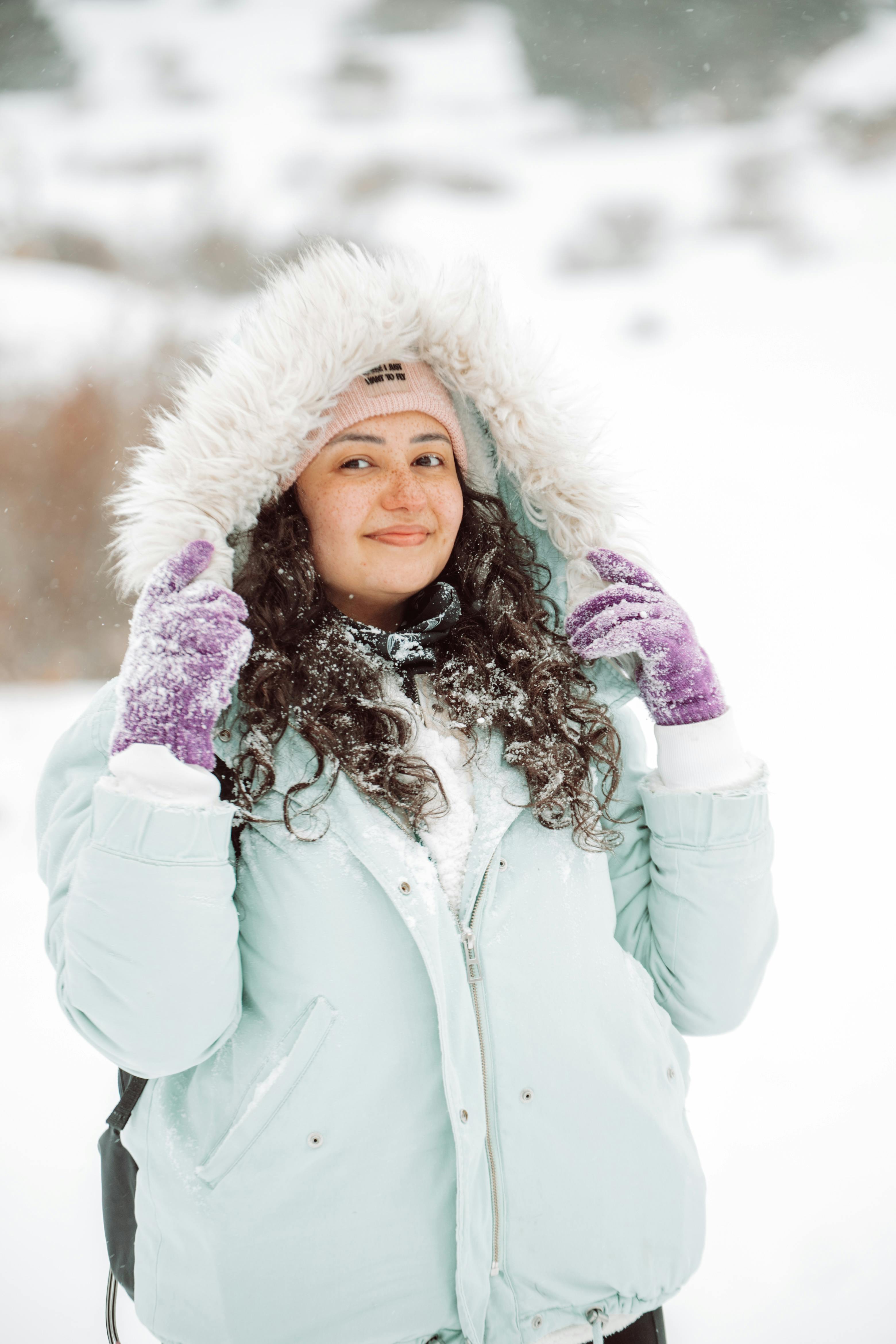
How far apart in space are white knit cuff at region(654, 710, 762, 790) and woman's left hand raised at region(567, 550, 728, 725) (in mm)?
18

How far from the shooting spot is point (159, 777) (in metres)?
0.88

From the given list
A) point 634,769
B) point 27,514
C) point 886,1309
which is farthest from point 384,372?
point 27,514

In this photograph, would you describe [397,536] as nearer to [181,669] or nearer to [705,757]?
[181,669]

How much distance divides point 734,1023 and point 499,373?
995 mm

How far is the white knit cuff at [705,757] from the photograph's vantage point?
111cm

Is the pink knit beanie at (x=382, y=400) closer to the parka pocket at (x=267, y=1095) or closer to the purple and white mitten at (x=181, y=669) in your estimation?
the purple and white mitten at (x=181, y=669)

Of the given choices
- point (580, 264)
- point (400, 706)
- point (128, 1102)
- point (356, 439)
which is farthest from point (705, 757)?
point (580, 264)

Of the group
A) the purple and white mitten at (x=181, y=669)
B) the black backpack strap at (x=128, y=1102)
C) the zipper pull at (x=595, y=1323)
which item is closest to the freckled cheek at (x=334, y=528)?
the purple and white mitten at (x=181, y=669)

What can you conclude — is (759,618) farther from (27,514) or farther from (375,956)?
(27,514)

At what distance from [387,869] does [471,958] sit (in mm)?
140

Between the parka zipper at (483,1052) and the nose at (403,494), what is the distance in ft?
1.69

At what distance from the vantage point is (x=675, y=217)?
15.4 ft

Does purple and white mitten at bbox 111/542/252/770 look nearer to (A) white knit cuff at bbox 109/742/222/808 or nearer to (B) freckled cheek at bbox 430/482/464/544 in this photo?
(A) white knit cuff at bbox 109/742/222/808

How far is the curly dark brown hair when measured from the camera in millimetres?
1017
